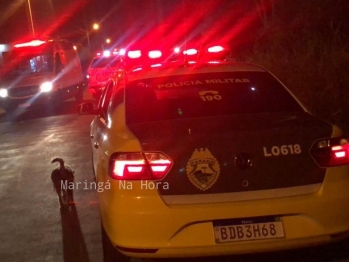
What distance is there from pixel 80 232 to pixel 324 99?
185 inches

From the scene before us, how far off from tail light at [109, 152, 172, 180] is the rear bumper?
0.24 ft

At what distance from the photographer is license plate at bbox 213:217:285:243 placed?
386cm

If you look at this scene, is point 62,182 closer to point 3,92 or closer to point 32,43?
point 3,92

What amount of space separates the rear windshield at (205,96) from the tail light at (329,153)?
78 cm

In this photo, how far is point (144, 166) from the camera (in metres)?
3.93

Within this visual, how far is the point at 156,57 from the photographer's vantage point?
810 centimetres

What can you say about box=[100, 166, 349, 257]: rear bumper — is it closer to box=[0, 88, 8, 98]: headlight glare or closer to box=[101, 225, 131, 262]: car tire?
box=[101, 225, 131, 262]: car tire

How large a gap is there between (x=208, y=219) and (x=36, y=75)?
47.5 ft

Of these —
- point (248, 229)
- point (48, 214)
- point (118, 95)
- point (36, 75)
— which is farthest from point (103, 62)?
point (248, 229)

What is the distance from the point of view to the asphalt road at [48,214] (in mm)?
4855

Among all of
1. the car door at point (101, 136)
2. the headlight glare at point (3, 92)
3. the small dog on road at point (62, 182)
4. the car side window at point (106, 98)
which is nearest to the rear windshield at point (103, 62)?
the headlight glare at point (3, 92)

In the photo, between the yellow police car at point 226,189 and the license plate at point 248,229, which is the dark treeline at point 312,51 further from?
the license plate at point 248,229

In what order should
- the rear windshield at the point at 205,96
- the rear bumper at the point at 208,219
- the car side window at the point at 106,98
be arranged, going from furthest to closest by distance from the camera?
the car side window at the point at 106,98, the rear windshield at the point at 205,96, the rear bumper at the point at 208,219

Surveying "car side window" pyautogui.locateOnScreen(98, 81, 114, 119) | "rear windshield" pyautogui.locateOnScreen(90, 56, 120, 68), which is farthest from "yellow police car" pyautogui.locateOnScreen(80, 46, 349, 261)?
"rear windshield" pyautogui.locateOnScreen(90, 56, 120, 68)
